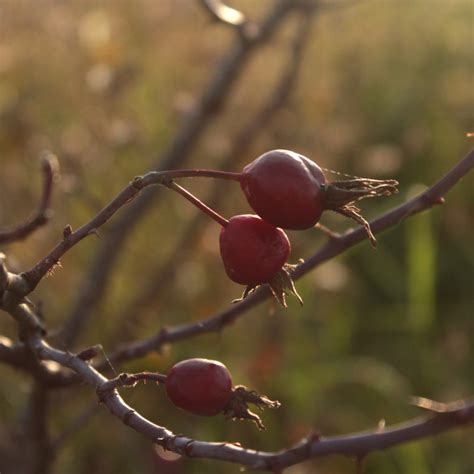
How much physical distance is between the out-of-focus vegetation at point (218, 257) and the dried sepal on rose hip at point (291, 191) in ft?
4.73

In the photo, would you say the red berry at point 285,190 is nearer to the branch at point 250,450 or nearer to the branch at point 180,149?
the branch at point 250,450

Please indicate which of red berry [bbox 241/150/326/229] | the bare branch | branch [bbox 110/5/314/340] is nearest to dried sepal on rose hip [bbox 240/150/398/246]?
red berry [bbox 241/150/326/229]

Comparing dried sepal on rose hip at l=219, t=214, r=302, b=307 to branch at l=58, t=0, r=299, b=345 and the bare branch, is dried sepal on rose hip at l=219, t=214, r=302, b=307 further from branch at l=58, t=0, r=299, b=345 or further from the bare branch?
branch at l=58, t=0, r=299, b=345

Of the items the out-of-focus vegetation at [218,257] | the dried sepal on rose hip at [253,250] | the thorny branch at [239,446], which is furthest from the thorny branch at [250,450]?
the out-of-focus vegetation at [218,257]

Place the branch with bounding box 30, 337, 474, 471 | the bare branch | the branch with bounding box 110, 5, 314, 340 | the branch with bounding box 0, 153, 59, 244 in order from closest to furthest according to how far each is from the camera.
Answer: the branch with bounding box 30, 337, 474, 471
the branch with bounding box 0, 153, 59, 244
the bare branch
the branch with bounding box 110, 5, 314, 340

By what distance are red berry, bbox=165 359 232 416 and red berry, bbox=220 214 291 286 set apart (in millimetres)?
169

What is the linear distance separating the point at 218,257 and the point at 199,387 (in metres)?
2.97

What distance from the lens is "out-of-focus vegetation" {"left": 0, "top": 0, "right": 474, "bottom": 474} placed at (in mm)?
3795

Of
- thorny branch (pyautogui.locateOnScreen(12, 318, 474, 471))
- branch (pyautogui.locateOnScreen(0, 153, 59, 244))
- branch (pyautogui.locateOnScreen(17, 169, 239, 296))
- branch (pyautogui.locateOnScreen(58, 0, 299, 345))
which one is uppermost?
branch (pyautogui.locateOnScreen(58, 0, 299, 345))

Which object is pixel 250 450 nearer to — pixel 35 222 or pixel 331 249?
pixel 331 249

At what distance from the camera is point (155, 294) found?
406cm

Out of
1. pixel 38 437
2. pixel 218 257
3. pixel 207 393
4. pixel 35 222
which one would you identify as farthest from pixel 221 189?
pixel 207 393

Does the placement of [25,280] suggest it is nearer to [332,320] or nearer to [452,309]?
[332,320]

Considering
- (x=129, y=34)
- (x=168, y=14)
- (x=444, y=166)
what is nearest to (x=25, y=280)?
(x=444, y=166)
